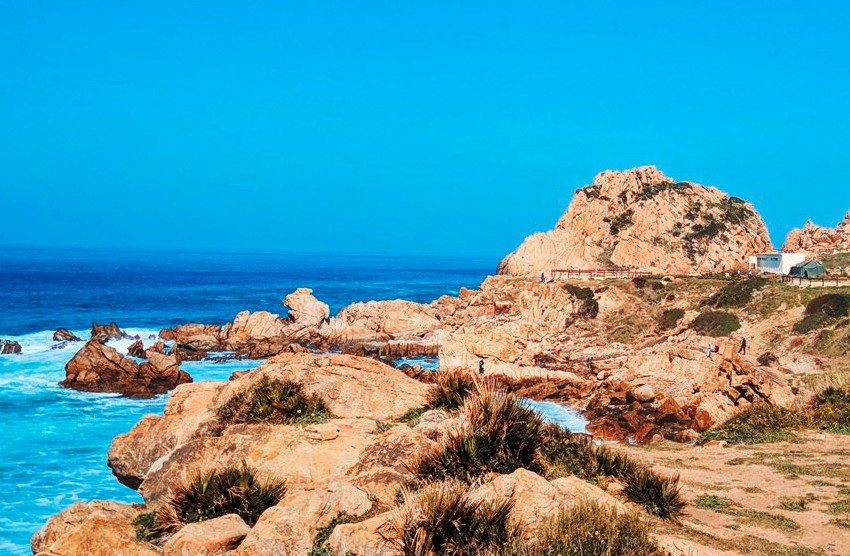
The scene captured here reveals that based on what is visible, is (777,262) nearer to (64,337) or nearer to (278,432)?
(64,337)

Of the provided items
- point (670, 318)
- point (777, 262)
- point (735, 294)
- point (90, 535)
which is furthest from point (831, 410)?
point (777, 262)

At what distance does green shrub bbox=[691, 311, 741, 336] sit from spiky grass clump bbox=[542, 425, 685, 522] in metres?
42.9

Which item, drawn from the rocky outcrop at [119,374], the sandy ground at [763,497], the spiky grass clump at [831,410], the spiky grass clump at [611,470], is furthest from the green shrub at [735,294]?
the spiky grass clump at [611,470]

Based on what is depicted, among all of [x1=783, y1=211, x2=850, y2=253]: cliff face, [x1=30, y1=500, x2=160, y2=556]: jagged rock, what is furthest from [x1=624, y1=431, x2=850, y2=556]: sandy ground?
[x1=783, y1=211, x2=850, y2=253]: cliff face

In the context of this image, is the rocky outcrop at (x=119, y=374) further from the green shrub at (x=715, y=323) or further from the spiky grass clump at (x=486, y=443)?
the green shrub at (x=715, y=323)

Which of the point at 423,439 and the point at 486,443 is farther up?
the point at 486,443

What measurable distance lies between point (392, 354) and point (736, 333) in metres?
25.4

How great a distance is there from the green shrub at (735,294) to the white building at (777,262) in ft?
32.5

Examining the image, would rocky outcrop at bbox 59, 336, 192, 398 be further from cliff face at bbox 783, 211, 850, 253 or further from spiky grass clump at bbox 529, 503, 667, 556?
cliff face at bbox 783, 211, 850, 253

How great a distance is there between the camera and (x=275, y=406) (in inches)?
539

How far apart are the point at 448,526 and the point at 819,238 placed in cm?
11343

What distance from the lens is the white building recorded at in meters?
67.8

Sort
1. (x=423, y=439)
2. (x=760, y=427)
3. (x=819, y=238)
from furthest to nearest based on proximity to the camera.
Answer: (x=819, y=238) → (x=760, y=427) → (x=423, y=439)

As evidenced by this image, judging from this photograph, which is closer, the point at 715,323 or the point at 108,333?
the point at 715,323
